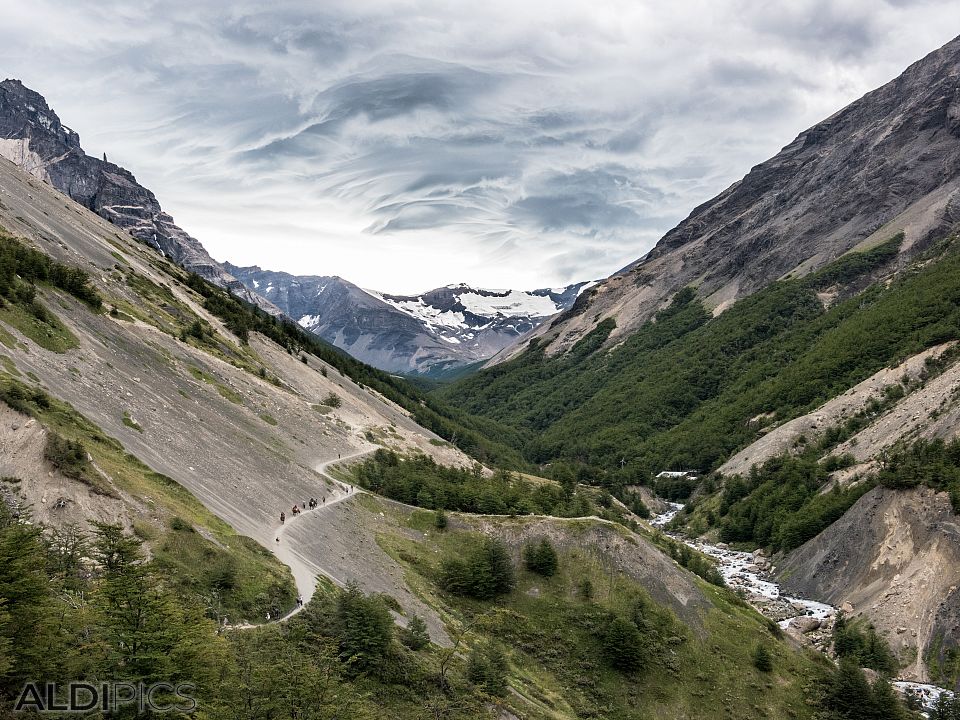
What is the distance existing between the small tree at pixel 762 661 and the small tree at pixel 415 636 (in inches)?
1142

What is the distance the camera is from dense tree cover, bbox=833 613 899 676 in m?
52.5

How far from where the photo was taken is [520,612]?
1825 inches

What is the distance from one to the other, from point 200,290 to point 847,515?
11564 cm

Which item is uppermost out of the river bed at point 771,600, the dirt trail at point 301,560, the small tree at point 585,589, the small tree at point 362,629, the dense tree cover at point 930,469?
the dense tree cover at point 930,469

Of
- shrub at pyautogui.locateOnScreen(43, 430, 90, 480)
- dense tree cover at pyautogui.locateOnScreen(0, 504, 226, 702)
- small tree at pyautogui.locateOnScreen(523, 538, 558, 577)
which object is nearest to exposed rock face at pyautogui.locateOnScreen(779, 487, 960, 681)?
small tree at pyautogui.locateOnScreen(523, 538, 558, 577)

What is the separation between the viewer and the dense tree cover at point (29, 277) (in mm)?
48594

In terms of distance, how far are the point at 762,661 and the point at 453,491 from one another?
32.2m

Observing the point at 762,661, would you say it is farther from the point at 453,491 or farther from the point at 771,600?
the point at 453,491

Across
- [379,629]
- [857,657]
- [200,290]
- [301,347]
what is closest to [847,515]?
[857,657]

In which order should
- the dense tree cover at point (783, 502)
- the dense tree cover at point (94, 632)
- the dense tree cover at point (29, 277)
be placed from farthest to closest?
the dense tree cover at point (783, 502) < the dense tree cover at point (29, 277) < the dense tree cover at point (94, 632)

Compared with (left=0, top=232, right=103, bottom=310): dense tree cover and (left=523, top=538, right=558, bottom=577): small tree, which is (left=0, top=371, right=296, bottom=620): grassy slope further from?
(left=523, top=538, right=558, bottom=577): small tree

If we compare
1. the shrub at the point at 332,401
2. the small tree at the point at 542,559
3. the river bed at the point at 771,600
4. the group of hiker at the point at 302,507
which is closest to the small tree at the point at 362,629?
the group of hiker at the point at 302,507

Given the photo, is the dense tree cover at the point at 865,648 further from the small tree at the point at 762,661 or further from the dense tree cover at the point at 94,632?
the dense tree cover at the point at 94,632

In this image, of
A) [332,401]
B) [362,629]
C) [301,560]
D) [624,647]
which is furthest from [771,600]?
[332,401]
